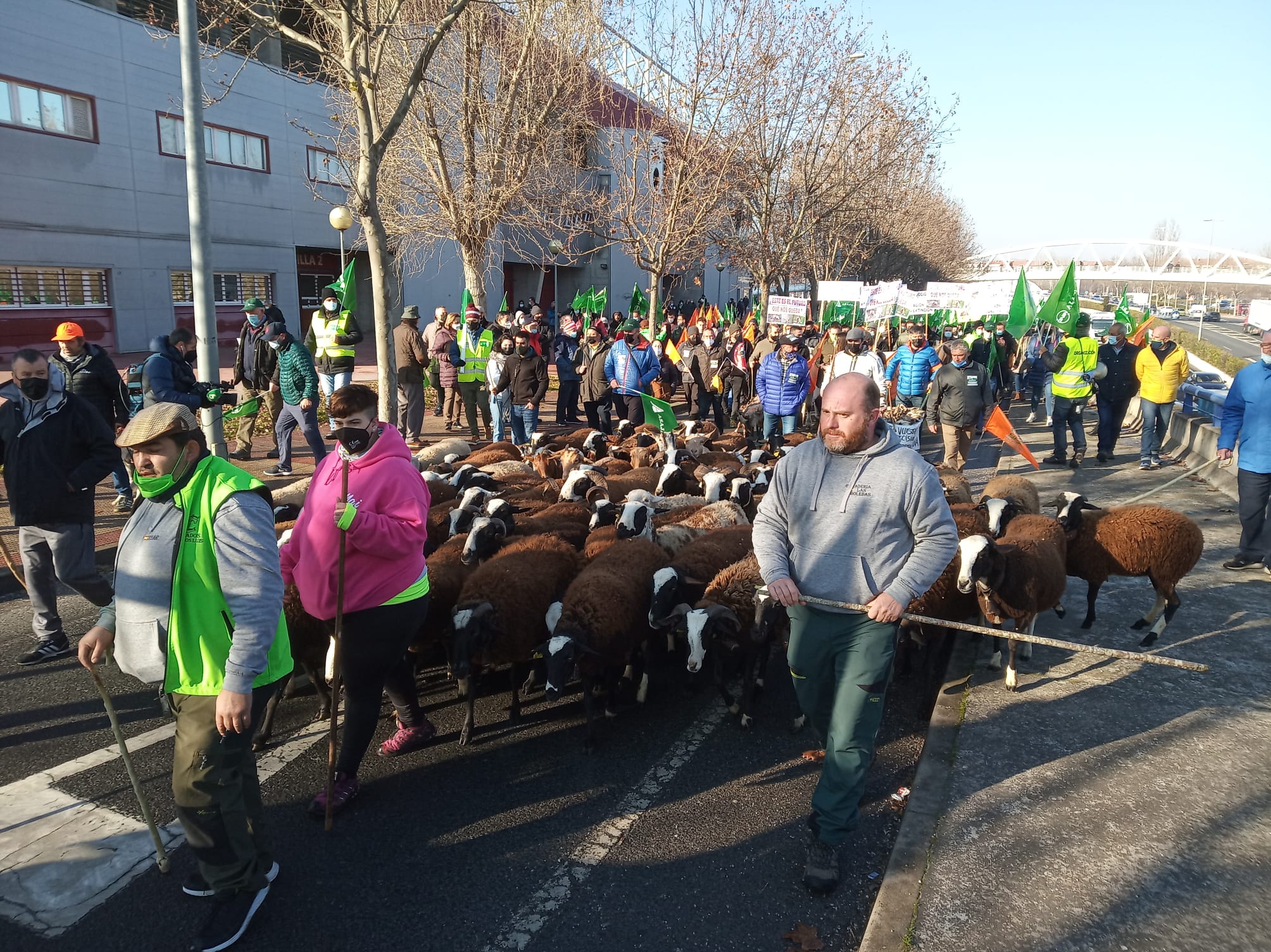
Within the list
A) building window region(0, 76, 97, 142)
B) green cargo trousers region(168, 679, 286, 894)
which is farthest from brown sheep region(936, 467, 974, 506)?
building window region(0, 76, 97, 142)

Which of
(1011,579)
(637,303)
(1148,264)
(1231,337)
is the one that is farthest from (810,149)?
(1148,264)

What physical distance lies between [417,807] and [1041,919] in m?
3.00

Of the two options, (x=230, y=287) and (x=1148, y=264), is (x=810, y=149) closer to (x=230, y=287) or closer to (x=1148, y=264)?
(x=230, y=287)

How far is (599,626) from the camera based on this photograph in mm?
5199

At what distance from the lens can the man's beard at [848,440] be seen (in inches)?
138

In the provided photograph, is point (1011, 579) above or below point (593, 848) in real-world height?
above

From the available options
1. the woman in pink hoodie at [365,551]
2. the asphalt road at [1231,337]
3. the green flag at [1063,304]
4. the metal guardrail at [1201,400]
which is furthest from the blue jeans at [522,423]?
the asphalt road at [1231,337]

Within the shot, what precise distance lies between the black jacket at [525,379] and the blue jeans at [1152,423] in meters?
9.52

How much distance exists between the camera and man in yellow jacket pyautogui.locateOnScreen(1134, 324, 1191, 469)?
486 inches

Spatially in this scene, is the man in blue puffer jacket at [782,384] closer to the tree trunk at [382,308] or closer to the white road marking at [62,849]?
the tree trunk at [382,308]

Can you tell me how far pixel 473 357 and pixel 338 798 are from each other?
10002mm

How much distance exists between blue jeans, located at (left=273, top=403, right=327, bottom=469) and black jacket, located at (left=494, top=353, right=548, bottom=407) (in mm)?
2965

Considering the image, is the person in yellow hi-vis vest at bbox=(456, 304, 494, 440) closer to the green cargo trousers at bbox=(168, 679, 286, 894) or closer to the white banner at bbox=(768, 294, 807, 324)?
the white banner at bbox=(768, 294, 807, 324)

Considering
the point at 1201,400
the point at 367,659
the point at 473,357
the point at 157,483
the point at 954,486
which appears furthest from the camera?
the point at 1201,400
